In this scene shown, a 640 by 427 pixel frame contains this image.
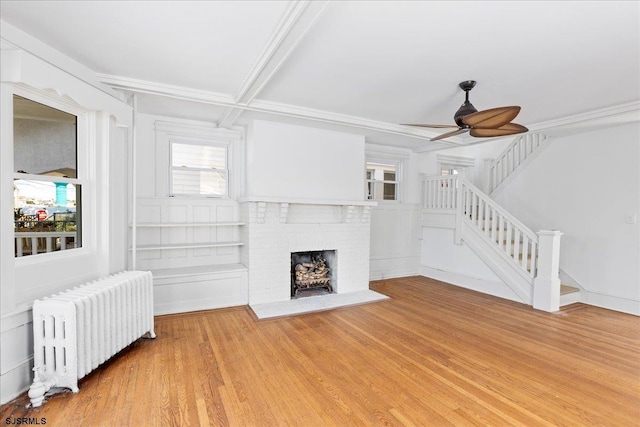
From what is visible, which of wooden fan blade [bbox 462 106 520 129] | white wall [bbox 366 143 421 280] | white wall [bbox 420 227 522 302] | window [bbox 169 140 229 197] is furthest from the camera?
Result: white wall [bbox 366 143 421 280]

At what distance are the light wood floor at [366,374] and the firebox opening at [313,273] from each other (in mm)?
946

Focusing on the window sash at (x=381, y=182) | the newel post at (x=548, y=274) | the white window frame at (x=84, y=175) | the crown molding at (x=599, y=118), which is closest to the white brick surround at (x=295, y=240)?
the window sash at (x=381, y=182)

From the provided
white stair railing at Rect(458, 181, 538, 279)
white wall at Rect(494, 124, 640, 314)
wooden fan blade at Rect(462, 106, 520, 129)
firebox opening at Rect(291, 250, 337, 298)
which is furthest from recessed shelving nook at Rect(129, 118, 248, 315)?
white wall at Rect(494, 124, 640, 314)

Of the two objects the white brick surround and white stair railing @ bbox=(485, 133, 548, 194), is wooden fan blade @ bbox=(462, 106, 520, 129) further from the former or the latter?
white stair railing @ bbox=(485, 133, 548, 194)

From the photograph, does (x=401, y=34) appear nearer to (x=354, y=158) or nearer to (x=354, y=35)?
(x=354, y=35)

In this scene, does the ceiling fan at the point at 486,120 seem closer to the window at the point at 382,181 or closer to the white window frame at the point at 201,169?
the window at the point at 382,181

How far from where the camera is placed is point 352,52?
246 centimetres

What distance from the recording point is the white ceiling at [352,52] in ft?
6.40

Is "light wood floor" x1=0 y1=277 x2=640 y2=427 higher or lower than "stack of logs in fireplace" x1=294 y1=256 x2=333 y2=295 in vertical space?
lower

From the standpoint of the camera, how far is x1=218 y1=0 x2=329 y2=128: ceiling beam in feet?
6.05

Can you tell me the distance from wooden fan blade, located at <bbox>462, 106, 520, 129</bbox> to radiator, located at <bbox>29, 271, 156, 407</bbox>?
3557 mm

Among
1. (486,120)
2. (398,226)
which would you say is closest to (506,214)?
(398,226)

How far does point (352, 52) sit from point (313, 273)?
11.0ft

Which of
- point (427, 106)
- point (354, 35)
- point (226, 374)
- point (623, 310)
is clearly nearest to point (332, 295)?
point (226, 374)
